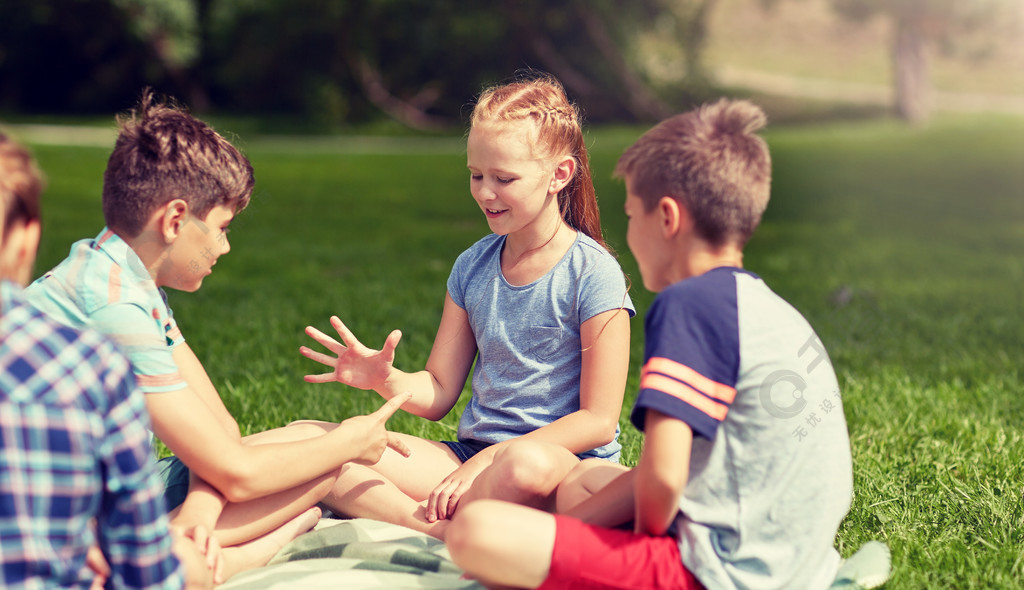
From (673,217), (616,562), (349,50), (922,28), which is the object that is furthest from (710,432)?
(349,50)

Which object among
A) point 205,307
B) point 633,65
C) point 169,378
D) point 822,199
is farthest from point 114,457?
point 633,65

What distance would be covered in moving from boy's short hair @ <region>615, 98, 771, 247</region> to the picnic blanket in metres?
1.02

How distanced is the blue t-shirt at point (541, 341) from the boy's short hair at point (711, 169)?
1.86ft

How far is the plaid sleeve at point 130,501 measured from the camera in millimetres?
1708

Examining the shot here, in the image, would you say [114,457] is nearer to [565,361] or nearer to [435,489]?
[435,489]

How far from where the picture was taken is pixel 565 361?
2727 millimetres

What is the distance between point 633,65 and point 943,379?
22.0m

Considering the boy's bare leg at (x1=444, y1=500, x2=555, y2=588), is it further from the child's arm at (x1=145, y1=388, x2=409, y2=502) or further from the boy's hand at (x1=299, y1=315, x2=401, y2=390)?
the boy's hand at (x1=299, y1=315, x2=401, y2=390)

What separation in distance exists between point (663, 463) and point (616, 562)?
0.26m

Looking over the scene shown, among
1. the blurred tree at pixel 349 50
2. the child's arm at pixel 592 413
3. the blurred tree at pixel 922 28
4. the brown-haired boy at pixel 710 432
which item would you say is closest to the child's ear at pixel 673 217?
the brown-haired boy at pixel 710 432

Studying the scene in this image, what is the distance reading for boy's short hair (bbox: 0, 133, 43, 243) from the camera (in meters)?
1.67

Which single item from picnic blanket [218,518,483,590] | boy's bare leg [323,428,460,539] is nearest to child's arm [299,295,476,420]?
boy's bare leg [323,428,460,539]

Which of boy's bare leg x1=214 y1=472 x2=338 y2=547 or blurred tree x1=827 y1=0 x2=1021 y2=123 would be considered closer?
boy's bare leg x1=214 y1=472 x2=338 y2=547

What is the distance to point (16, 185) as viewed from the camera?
1.69 metres
